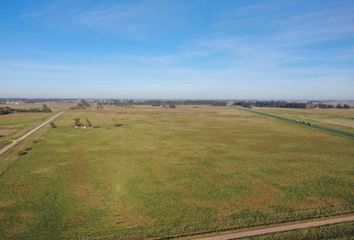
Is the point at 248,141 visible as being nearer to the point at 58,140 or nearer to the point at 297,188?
the point at 297,188

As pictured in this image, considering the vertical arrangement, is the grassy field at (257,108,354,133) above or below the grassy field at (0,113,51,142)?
above

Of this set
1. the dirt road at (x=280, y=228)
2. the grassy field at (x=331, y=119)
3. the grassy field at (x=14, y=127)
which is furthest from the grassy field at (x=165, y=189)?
the grassy field at (x=331, y=119)

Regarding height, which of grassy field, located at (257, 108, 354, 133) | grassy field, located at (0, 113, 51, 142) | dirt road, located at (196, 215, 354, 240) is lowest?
dirt road, located at (196, 215, 354, 240)

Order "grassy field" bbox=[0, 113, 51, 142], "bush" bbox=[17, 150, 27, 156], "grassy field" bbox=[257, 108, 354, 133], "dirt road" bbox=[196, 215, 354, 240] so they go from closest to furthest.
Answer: "dirt road" bbox=[196, 215, 354, 240], "bush" bbox=[17, 150, 27, 156], "grassy field" bbox=[0, 113, 51, 142], "grassy field" bbox=[257, 108, 354, 133]

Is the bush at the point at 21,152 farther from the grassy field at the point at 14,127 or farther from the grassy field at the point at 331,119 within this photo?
the grassy field at the point at 331,119

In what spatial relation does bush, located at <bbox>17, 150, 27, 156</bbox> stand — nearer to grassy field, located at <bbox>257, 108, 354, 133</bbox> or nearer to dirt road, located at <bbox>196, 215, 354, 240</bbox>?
dirt road, located at <bbox>196, 215, 354, 240</bbox>

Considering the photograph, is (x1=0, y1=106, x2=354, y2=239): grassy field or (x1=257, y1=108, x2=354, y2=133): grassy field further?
(x1=257, y1=108, x2=354, y2=133): grassy field

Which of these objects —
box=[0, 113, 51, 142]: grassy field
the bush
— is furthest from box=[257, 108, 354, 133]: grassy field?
box=[0, 113, 51, 142]: grassy field

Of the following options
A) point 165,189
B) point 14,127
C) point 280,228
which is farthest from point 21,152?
point 14,127

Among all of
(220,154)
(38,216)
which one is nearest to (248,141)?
(220,154)
